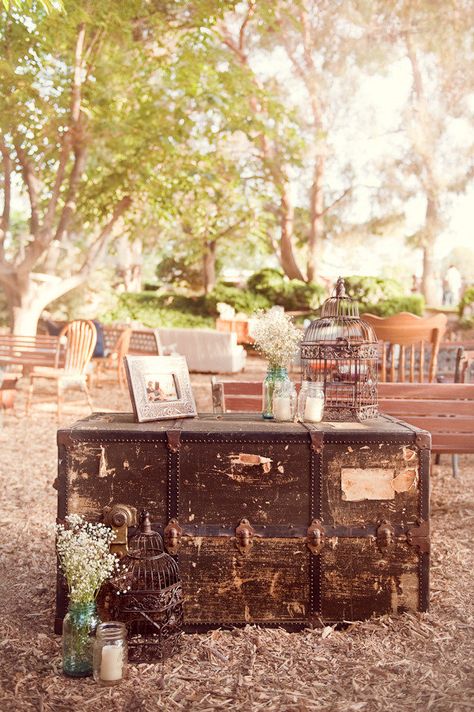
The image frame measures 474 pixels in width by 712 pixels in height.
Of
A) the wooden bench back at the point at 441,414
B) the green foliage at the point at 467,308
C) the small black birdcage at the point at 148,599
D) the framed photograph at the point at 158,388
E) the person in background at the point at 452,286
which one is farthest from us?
the person in background at the point at 452,286

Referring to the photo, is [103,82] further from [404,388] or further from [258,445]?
[258,445]

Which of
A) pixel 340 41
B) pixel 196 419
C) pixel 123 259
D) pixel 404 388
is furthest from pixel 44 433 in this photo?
pixel 123 259

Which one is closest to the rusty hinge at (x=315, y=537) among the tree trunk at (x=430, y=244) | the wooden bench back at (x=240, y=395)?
the wooden bench back at (x=240, y=395)

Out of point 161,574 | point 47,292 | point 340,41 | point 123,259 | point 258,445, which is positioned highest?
point 340,41

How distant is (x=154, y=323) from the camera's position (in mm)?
21156

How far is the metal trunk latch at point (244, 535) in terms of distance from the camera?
9.46 ft

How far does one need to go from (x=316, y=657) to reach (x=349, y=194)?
22762 mm

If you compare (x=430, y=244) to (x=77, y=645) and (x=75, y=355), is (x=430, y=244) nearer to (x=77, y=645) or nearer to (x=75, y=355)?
(x=75, y=355)

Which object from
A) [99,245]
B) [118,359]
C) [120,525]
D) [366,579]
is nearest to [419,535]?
[366,579]

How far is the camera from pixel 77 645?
262cm

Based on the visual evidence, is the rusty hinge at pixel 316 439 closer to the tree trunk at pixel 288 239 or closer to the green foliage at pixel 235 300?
the green foliage at pixel 235 300

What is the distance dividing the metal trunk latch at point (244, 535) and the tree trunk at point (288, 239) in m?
21.5

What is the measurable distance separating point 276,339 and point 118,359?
25.2 feet

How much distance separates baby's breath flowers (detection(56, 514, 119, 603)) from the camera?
104 inches
